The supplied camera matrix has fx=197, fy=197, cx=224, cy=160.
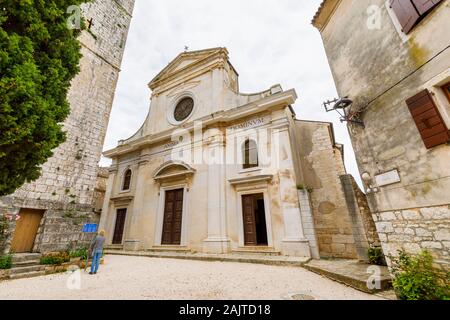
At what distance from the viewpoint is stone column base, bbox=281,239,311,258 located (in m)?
7.67

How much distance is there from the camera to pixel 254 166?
1002cm

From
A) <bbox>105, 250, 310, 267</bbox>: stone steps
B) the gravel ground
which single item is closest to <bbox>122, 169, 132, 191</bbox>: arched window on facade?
<bbox>105, 250, 310, 267</bbox>: stone steps

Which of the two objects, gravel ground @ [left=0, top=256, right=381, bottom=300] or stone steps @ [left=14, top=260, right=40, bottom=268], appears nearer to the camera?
gravel ground @ [left=0, top=256, right=381, bottom=300]

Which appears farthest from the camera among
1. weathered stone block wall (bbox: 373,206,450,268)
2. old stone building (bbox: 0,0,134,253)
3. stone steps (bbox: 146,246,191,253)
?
stone steps (bbox: 146,246,191,253)

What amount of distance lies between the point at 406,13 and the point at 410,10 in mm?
80

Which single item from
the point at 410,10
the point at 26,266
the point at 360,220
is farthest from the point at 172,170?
the point at 410,10

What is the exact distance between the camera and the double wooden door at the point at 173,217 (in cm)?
1070

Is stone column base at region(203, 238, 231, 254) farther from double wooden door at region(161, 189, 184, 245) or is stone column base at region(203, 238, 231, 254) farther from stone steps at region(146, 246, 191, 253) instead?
double wooden door at region(161, 189, 184, 245)

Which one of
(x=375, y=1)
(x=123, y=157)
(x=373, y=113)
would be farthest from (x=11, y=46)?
(x=123, y=157)

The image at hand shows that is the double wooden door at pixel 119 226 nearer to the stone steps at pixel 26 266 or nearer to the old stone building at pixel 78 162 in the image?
the old stone building at pixel 78 162

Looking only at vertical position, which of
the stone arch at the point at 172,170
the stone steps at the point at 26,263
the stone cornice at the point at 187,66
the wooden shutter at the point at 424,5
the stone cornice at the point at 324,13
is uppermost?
the stone cornice at the point at 187,66

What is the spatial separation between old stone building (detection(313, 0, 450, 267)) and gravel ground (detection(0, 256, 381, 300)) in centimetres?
184

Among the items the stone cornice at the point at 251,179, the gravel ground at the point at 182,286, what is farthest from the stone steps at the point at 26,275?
the stone cornice at the point at 251,179

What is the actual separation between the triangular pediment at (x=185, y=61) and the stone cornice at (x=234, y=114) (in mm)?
5012
